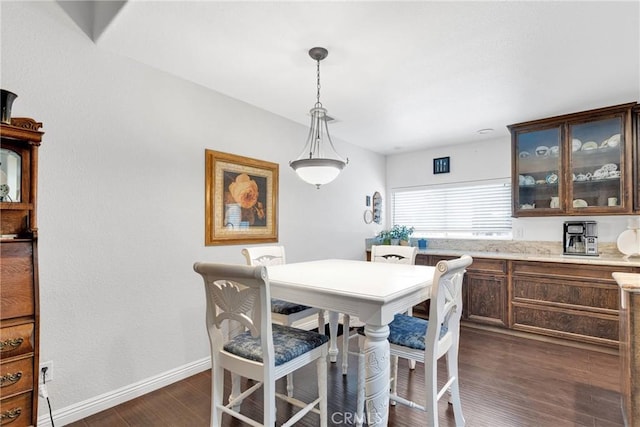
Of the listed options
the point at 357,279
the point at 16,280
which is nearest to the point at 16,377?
the point at 16,280

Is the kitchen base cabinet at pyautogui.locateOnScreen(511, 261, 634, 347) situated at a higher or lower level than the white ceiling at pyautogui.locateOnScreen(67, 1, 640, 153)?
lower

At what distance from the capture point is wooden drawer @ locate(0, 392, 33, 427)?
1395mm

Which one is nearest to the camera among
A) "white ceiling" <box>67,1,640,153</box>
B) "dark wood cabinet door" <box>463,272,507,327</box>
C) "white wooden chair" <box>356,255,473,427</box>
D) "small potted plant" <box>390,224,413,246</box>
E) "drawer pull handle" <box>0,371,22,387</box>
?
"drawer pull handle" <box>0,371,22,387</box>

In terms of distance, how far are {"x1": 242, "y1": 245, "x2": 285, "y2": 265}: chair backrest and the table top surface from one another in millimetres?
279

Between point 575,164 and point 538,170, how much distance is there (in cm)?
33

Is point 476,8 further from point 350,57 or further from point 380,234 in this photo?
point 380,234

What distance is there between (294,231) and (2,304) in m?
2.44

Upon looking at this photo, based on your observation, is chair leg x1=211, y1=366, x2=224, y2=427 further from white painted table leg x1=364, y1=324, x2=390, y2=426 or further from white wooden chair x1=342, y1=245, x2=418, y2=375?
white wooden chair x1=342, y1=245, x2=418, y2=375

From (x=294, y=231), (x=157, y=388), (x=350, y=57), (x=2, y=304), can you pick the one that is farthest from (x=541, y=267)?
(x=2, y=304)

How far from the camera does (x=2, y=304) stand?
138cm

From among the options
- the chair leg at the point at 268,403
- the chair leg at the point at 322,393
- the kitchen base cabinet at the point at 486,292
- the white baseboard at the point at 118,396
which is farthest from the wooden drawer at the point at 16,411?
the kitchen base cabinet at the point at 486,292

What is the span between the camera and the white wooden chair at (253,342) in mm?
1470

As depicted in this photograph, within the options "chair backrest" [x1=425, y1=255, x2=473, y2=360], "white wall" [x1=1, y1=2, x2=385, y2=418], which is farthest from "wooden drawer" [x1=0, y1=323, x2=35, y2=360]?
"chair backrest" [x1=425, y1=255, x2=473, y2=360]

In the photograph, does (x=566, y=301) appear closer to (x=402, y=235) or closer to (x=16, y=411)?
(x=402, y=235)
